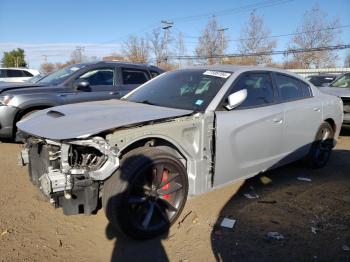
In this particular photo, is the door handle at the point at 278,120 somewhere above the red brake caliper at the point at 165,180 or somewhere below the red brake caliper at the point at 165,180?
above

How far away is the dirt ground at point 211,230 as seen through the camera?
3166 millimetres

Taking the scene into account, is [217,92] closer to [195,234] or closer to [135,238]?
[195,234]

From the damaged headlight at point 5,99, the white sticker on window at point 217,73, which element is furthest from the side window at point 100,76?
the white sticker on window at point 217,73

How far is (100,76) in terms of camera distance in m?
7.54

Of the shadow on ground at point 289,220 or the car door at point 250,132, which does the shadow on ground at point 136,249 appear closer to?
the shadow on ground at point 289,220

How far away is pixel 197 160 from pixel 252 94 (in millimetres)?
1247

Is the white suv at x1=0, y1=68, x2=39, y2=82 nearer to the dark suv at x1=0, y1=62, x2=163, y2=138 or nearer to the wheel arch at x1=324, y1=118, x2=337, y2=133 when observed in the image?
the dark suv at x1=0, y1=62, x2=163, y2=138

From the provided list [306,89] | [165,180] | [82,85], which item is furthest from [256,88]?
[82,85]

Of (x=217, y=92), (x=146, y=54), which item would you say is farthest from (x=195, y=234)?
(x=146, y=54)

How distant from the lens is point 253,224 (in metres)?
3.76

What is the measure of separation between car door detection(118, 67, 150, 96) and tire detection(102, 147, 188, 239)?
172 inches

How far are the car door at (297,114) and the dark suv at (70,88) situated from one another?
3.71 meters

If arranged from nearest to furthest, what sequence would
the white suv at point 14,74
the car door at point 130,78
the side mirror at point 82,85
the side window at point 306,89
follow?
the side window at point 306,89 < the side mirror at point 82,85 < the car door at point 130,78 < the white suv at point 14,74

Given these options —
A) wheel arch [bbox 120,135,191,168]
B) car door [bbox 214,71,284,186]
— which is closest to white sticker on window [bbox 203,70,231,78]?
car door [bbox 214,71,284,186]
